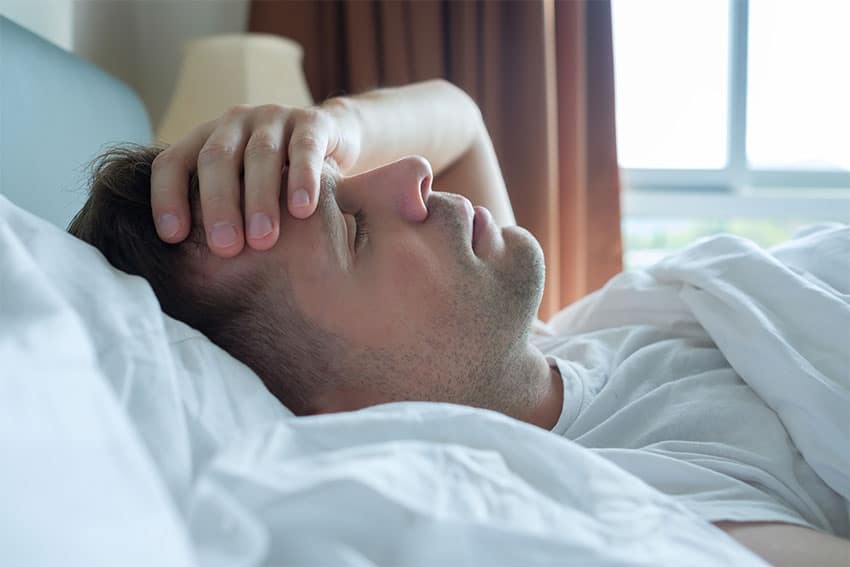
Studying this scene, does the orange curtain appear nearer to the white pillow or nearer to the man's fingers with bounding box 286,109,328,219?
the man's fingers with bounding box 286,109,328,219

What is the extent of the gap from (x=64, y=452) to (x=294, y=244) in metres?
0.50

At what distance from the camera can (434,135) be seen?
1537 millimetres

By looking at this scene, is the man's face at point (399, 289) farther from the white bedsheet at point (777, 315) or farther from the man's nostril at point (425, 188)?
the white bedsheet at point (777, 315)

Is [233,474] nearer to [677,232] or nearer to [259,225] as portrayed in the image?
[259,225]

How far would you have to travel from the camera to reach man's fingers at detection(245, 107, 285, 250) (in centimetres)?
79

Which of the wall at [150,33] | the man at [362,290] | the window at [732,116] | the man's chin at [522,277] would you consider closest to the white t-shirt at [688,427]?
the man at [362,290]

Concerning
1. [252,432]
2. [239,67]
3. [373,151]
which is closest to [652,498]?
[252,432]

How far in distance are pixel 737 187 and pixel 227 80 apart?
1.78 m

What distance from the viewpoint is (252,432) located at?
1.70 feet

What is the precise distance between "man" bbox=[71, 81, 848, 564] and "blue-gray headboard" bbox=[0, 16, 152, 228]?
15 cm

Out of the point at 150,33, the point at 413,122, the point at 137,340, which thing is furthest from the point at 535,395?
the point at 150,33

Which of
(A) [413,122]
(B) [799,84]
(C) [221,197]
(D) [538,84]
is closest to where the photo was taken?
(C) [221,197]

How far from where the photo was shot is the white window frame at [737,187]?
269cm

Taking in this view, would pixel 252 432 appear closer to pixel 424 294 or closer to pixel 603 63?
pixel 424 294
